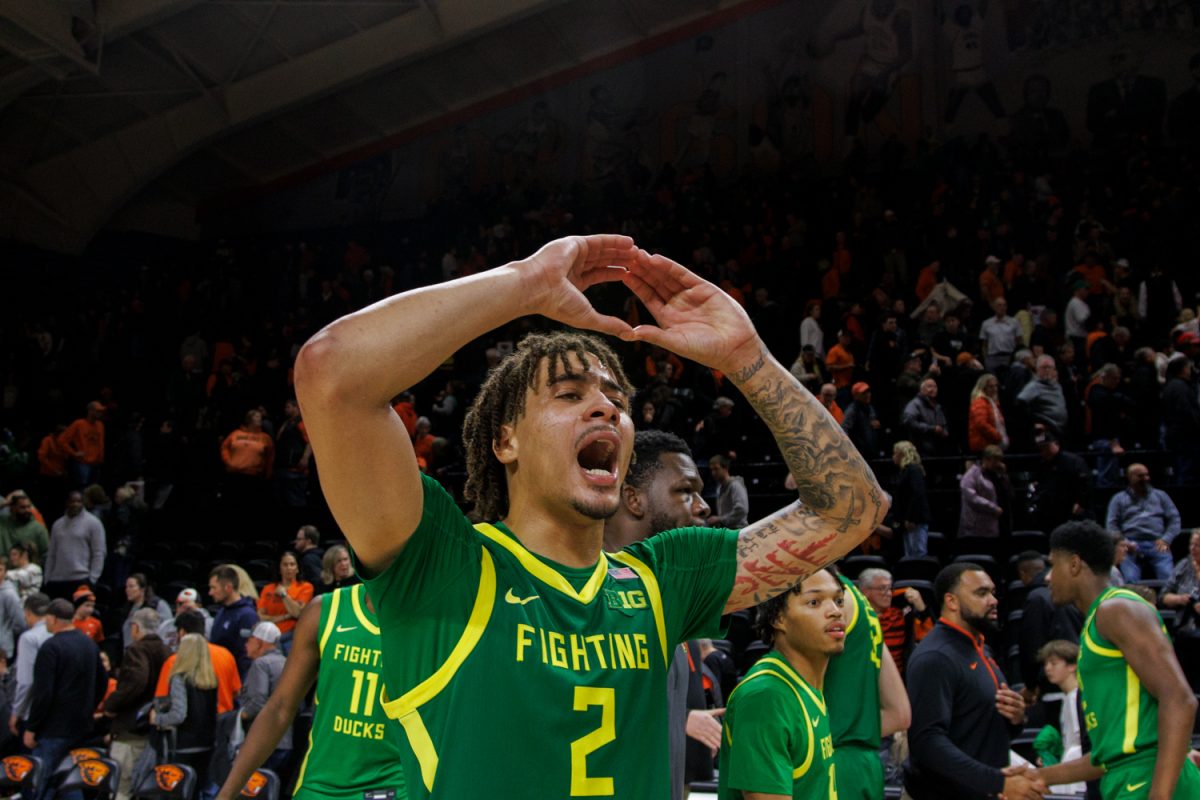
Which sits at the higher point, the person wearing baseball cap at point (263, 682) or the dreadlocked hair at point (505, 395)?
the dreadlocked hair at point (505, 395)

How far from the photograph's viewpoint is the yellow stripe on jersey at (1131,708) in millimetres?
4984

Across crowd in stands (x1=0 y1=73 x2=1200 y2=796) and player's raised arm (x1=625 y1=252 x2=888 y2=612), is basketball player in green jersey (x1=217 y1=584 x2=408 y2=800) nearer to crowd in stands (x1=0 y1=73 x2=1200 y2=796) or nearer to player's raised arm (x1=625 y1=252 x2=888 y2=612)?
player's raised arm (x1=625 y1=252 x2=888 y2=612)

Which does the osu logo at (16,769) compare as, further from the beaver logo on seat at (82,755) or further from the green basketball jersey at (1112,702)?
the green basketball jersey at (1112,702)

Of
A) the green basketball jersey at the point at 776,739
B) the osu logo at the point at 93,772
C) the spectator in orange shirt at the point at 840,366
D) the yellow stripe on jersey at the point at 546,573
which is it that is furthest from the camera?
the spectator in orange shirt at the point at 840,366

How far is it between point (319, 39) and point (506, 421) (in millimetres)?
18510

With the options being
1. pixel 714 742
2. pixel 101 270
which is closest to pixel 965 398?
pixel 714 742

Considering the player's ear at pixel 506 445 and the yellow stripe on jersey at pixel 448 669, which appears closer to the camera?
the yellow stripe on jersey at pixel 448 669

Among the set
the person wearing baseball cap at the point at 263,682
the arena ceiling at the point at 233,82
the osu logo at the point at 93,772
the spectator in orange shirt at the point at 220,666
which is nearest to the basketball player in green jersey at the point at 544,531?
the person wearing baseball cap at the point at 263,682

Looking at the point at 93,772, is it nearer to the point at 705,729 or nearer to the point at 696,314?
the point at 705,729

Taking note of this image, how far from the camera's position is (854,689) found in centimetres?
475

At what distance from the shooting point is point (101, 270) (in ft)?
74.1

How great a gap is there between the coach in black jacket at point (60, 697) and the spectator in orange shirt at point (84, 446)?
6.14 metres

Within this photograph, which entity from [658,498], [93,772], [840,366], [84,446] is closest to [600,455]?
[658,498]

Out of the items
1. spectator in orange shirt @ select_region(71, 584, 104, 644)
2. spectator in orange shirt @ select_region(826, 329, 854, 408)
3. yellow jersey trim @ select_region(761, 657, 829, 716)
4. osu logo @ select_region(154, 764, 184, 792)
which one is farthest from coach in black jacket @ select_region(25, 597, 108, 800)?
spectator in orange shirt @ select_region(826, 329, 854, 408)
